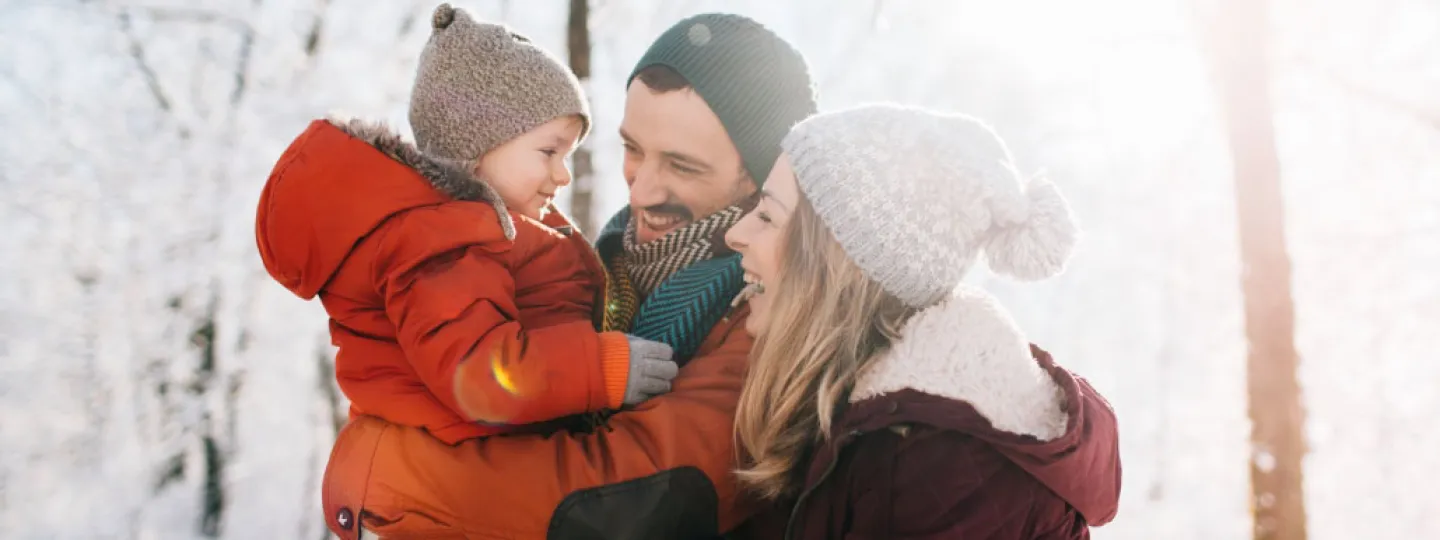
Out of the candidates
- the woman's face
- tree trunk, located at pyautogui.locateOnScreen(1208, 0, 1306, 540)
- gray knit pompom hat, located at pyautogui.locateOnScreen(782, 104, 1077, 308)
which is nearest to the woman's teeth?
the woman's face

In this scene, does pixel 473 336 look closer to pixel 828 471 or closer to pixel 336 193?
pixel 336 193

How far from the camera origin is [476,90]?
195cm

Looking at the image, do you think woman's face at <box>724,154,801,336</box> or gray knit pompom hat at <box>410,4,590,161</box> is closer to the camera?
woman's face at <box>724,154,801,336</box>

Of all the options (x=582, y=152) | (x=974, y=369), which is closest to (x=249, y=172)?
(x=582, y=152)

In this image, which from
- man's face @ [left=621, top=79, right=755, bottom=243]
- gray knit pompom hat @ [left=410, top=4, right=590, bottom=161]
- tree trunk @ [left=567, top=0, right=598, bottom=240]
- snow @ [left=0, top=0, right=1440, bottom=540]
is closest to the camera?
gray knit pompom hat @ [left=410, top=4, right=590, bottom=161]

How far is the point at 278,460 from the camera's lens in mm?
6930

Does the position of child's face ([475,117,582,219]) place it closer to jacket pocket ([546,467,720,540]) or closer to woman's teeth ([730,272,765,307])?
woman's teeth ([730,272,765,307])

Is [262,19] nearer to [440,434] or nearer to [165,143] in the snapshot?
[165,143]

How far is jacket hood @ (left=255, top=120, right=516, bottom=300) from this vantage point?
5.42 ft

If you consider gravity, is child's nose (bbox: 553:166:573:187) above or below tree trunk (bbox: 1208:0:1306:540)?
above

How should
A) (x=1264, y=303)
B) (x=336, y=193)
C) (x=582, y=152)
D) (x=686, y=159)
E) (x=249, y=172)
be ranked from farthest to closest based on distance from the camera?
(x=249, y=172), (x=1264, y=303), (x=582, y=152), (x=686, y=159), (x=336, y=193)

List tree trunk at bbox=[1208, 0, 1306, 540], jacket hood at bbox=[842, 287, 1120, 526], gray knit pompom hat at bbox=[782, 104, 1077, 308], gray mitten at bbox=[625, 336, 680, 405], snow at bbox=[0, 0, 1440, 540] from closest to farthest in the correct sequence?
jacket hood at bbox=[842, 287, 1120, 526]
gray knit pompom hat at bbox=[782, 104, 1077, 308]
gray mitten at bbox=[625, 336, 680, 405]
tree trunk at bbox=[1208, 0, 1306, 540]
snow at bbox=[0, 0, 1440, 540]

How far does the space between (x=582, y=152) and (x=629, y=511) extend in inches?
137

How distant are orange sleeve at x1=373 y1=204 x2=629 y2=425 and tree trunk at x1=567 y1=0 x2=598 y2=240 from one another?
111 inches
